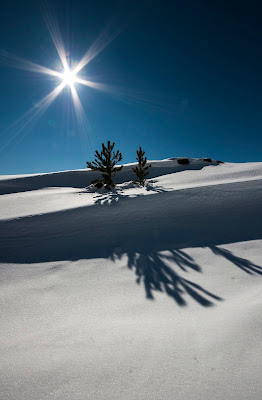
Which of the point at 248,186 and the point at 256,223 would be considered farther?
the point at 248,186

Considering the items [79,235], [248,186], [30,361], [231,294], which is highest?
[248,186]

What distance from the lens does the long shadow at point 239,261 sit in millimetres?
1980

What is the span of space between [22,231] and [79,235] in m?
1.09

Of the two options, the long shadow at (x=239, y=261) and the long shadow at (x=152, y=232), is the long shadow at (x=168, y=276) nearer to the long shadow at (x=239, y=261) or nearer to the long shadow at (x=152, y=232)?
the long shadow at (x=152, y=232)

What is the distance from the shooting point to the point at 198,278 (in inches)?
75.7

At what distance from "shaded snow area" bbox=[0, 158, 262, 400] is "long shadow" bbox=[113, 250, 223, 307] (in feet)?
0.04

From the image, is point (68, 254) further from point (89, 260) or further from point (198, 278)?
point (198, 278)

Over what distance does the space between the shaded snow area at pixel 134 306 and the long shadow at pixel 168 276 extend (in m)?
0.01

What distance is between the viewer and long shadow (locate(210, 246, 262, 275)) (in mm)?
1980

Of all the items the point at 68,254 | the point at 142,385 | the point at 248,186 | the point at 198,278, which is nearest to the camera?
the point at 142,385

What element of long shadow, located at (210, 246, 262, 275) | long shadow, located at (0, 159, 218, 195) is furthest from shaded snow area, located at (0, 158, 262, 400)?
long shadow, located at (0, 159, 218, 195)

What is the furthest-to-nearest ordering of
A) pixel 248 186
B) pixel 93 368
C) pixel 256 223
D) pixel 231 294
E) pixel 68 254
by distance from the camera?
pixel 248 186, pixel 256 223, pixel 68 254, pixel 231 294, pixel 93 368

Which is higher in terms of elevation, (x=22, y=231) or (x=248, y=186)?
(x=248, y=186)

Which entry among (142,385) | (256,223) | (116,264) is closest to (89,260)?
(116,264)
